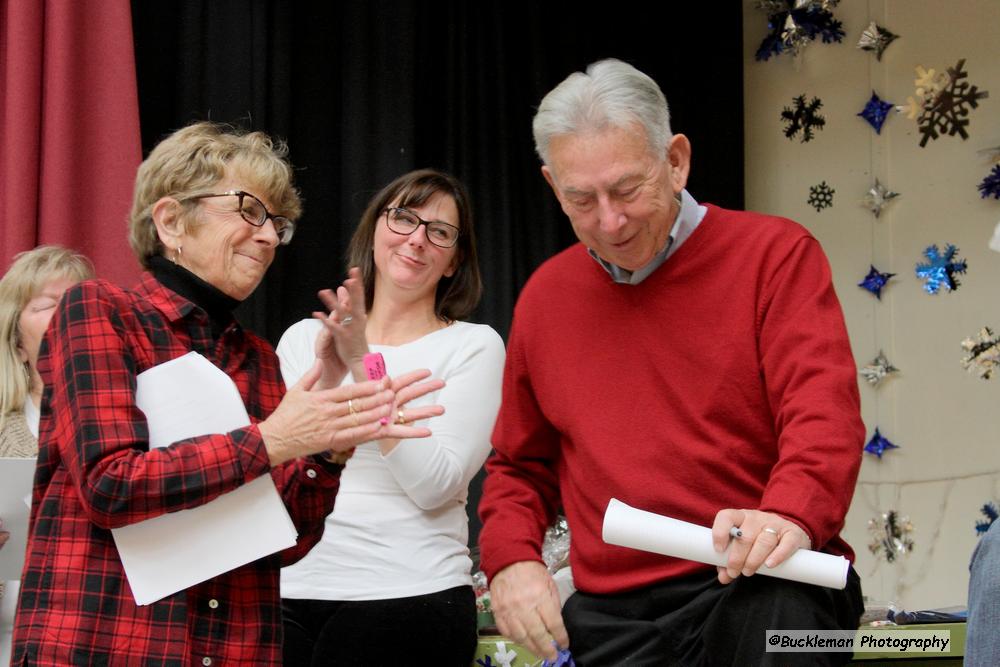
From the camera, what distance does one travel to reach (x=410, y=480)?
2.15 m

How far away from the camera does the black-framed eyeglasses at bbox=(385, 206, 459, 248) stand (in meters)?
2.53

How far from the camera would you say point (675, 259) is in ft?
5.68

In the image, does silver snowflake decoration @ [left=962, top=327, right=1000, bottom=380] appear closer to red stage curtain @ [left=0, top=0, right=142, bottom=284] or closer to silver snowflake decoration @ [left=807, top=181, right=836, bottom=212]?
silver snowflake decoration @ [left=807, top=181, right=836, bottom=212]

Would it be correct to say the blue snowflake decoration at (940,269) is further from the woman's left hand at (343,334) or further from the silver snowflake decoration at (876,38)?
the woman's left hand at (343,334)

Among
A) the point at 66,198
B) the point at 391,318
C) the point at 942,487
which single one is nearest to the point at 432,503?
the point at 391,318

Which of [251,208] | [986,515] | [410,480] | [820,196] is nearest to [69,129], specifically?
[251,208]

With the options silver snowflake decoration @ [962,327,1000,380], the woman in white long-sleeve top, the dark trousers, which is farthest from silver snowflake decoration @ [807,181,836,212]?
the dark trousers

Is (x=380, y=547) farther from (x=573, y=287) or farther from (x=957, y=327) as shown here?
(x=957, y=327)

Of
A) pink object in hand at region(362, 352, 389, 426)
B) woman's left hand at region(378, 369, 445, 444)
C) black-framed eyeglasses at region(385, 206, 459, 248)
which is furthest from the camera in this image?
black-framed eyeglasses at region(385, 206, 459, 248)

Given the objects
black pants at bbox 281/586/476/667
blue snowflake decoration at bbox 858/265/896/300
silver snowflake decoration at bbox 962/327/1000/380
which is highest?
blue snowflake decoration at bbox 858/265/896/300

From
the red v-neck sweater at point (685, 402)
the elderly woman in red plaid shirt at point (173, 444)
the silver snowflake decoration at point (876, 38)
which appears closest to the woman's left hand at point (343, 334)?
the elderly woman in red plaid shirt at point (173, 444)

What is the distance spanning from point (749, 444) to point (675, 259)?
313 millimetres

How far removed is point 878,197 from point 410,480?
8.35 ft

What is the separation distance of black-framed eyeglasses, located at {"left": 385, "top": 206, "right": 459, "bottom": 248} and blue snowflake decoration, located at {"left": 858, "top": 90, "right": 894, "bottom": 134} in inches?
85.0
